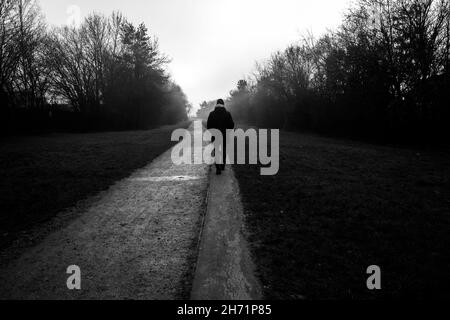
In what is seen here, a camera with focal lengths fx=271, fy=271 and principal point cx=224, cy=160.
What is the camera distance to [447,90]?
17125 millimetres

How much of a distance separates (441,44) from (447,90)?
11.8ft

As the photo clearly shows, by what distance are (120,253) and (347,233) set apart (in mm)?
3567

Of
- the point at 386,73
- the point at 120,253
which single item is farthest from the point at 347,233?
the point at 386,73

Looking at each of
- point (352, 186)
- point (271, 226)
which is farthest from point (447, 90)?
point (271, 226)

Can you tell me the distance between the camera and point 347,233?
14.6 feet

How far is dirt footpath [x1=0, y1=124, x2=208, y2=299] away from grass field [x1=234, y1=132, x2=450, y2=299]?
3.60ft

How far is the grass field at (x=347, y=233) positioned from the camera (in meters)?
3.08

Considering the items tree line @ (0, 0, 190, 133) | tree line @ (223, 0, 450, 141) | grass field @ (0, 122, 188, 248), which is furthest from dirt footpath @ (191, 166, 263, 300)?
tree line @ (0, 0, 190, 133)

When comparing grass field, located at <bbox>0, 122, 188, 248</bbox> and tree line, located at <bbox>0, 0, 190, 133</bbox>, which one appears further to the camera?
tree line, located at <bbox>0, 0, 190, 133</bbox>

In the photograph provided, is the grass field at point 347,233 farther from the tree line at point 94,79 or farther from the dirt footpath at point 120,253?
the tree line at point 94,79

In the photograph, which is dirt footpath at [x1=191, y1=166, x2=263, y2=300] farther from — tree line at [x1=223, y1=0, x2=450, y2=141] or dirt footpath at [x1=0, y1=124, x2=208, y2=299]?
tree line at [x1=223, y1=0, x2=450, y2=141]

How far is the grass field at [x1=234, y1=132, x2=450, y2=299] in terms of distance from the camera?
10.1 feet

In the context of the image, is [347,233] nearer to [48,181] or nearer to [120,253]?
[120,253]

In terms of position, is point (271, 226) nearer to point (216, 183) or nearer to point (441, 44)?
point (216, 183)
